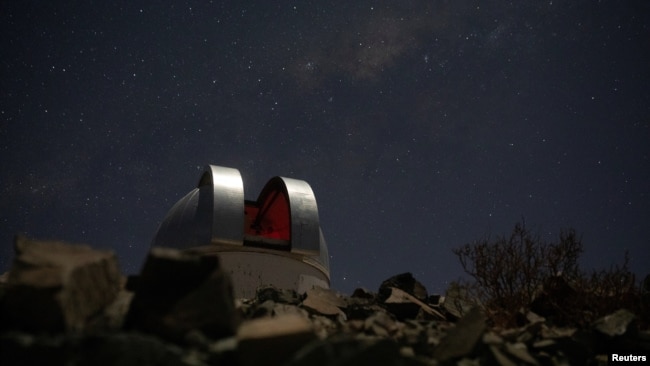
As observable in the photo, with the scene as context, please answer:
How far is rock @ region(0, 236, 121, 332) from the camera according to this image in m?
2.02

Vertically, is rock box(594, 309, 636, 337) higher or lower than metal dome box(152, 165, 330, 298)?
lower

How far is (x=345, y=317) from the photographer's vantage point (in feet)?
16.3

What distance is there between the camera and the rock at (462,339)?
128 inches

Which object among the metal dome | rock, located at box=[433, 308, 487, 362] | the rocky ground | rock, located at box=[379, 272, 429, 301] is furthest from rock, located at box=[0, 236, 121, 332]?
the metal dome

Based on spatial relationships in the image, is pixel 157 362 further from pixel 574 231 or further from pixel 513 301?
pixel 574 231

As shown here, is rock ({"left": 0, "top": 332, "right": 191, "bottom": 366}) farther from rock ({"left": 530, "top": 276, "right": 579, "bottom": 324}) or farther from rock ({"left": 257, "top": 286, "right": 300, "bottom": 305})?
rock ({"left": 530, "top": 276, "right": 579, "bottom": 324})

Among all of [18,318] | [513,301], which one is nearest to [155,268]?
[18,318]

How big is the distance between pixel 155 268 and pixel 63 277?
16.7 inches

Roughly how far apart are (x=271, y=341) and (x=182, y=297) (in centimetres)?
52

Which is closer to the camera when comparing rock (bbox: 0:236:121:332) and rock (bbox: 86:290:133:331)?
rock (bbox: 0:236:121:332)

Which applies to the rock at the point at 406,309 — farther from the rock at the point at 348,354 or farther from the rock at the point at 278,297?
the rock at the point at 348,354

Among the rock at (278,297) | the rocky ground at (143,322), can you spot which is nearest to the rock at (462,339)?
the rocky ground at (143,322)

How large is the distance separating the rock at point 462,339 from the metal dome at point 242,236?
591 cm

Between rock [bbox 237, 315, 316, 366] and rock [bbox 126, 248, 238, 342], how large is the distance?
18 cm
